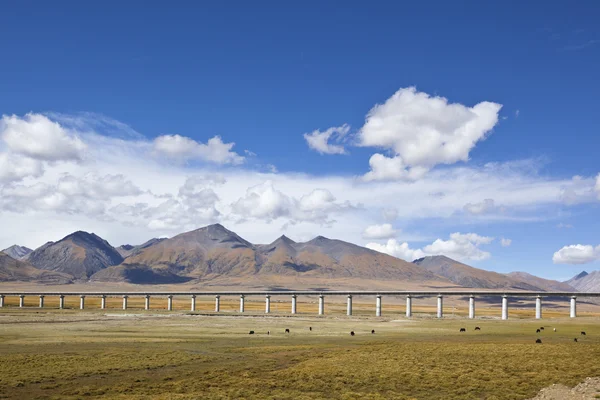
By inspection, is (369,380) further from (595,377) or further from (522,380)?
(595,377)

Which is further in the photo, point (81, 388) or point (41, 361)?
point (41, 361)

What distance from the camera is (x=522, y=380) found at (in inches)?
1481

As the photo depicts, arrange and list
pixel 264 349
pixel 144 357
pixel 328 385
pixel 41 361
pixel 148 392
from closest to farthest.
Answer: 1. pixel 148 392
2. pixel 328 385
3. pixel 41 361
4. pixel 144 357
5. pixel 264 349

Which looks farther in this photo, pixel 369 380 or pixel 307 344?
pixel 307 344

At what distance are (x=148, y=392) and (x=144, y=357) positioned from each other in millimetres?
15569

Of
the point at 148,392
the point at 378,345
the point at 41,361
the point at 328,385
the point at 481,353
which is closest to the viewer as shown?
the point at 148,392

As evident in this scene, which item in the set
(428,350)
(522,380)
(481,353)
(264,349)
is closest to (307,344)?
(264,349)

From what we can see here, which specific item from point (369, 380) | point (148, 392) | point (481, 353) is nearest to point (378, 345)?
point (481, 353)

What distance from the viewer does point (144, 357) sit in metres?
48.1

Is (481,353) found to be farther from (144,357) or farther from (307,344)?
(144,357)

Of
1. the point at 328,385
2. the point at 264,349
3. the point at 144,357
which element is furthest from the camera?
the point at 264,349

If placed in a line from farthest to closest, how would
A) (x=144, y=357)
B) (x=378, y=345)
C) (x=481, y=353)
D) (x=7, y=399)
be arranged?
(x=378, y=345)
(x=481, y=353)
(x=144, y=357)
(x=7, y=399)

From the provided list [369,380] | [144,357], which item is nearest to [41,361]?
[144,357]

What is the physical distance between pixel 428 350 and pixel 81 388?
3382 centimetres
